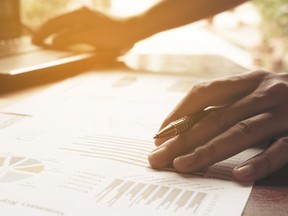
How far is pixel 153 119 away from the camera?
690mm

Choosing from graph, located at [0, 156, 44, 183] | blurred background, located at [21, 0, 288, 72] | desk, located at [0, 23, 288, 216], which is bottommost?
blurred background, located at [21, 0, 288, 72]

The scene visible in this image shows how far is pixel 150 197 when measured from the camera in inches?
16.6

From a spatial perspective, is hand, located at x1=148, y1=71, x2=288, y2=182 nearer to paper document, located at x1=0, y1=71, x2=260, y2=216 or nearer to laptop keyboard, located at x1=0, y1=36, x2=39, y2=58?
paper document, located at x1=0, y1=71, x2=260, y2=216

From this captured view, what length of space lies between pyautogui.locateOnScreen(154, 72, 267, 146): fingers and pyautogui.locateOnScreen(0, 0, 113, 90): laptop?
421 mm

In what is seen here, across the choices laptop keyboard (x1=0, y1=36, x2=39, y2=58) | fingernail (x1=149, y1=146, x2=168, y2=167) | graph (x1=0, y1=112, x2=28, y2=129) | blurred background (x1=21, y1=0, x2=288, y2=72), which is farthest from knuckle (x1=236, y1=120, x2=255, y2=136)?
blurred background (x1=21, y1=0, x2=288, y2=72)

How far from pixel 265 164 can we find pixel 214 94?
0.13 meters

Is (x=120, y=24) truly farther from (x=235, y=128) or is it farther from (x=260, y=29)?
A: (x=260, y=29)

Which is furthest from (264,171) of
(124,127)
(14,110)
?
(14,110)

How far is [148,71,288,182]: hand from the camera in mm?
494

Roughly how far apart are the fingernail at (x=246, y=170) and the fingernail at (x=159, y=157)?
88 mm

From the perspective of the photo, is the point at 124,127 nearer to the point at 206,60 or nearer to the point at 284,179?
the point at 284,179

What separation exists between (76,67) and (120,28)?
8.9 inches

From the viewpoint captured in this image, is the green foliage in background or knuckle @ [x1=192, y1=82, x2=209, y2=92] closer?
knuckle @ [x1=192, y1=82, x2=209, y2=92]

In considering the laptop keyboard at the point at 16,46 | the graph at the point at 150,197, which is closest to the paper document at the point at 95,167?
the graph at the point at 150,197
